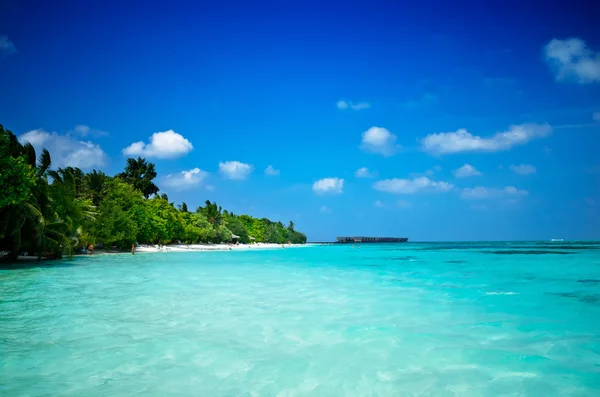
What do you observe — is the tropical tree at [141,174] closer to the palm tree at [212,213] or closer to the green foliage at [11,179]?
the palm tree at [212,213]

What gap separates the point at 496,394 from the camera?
5.62 meters

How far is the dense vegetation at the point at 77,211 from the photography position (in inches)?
896

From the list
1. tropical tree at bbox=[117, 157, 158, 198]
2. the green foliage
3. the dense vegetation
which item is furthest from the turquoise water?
tropical tree at bbox=[117, 157, 158, 198]

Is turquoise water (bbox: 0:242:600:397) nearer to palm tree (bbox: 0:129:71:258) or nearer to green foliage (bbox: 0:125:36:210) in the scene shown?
green foliage (bbox: 0:125:36:210)

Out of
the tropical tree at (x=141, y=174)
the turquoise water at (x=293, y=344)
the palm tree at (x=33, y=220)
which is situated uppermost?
the tropical tree at (x=141, y=174)

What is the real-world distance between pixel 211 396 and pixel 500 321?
28.1ft

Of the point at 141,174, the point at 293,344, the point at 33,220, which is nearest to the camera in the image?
the point at 293,344

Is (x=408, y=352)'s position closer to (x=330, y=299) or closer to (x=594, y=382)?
(x=594, y=382)

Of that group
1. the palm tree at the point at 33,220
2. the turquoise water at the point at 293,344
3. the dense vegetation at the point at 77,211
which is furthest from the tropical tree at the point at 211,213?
the turquoise water at the point at 293,344

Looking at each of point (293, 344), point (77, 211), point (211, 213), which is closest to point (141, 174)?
point (211, 213)

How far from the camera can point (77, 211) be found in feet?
97.9

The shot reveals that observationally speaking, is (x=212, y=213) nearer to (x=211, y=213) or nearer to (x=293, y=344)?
(x=211, y=213)

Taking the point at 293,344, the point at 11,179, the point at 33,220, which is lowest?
the point at 293,344

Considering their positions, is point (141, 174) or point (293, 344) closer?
point (293, 344)
